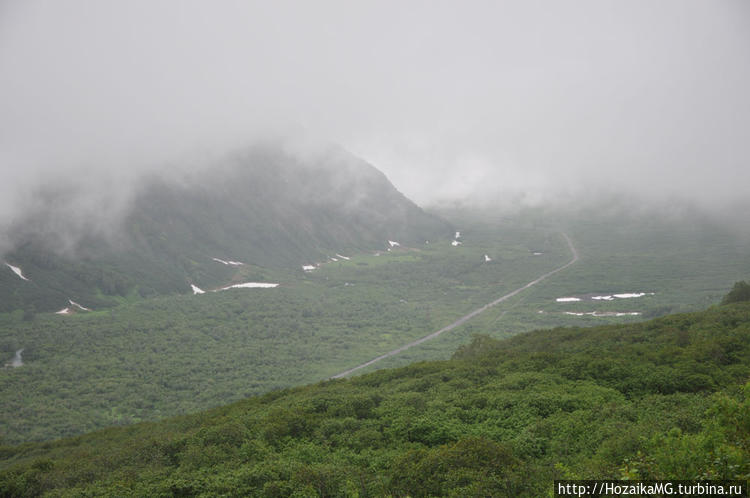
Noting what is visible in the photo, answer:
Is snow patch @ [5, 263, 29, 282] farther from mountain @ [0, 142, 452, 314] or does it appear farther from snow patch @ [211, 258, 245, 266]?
snow patch @ [211, 258, 245, 266]

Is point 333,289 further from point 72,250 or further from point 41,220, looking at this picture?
point 41,220

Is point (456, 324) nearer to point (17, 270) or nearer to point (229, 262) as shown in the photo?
point (229, 262)

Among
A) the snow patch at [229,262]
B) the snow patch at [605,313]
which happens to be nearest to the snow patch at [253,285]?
the snow patch at [229,262]

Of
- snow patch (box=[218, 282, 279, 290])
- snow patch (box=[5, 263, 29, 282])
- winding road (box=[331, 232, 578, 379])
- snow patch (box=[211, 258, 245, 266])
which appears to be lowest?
winding road (box=[331, 232, 578, 379])

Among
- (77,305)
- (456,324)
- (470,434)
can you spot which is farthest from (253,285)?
(470,434)

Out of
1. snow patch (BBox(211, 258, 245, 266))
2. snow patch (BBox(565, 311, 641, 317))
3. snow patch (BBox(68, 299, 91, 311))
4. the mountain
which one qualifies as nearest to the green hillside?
snow patch (BBox(565, 311, 641, 317))

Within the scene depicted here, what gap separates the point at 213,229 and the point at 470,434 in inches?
4247

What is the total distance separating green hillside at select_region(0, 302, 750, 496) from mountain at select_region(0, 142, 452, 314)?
190 ft

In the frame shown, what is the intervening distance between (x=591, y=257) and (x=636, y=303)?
47.2 m

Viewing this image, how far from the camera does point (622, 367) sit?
2511 centimetres

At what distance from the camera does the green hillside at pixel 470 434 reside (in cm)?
1418

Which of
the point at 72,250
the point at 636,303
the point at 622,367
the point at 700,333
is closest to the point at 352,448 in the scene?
the point at 622,367

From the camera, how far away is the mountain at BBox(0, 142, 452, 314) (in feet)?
266

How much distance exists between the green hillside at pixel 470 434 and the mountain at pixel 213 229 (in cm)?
5778
